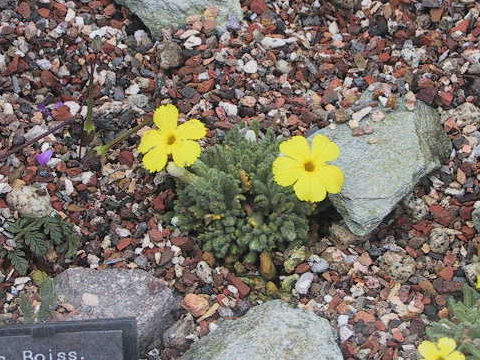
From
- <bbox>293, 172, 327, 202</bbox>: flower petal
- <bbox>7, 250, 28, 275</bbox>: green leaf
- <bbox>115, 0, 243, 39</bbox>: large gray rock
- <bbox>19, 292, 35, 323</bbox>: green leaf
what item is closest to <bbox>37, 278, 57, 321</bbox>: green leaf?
<bbox>19, 292, 35, 323</bbox>: green leaf

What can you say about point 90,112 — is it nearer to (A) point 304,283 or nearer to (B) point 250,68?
(B) point 250,68

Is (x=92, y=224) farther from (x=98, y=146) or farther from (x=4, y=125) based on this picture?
(x=4, y=125)

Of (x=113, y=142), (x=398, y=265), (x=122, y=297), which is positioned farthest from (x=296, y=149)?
(x=122, y=297)

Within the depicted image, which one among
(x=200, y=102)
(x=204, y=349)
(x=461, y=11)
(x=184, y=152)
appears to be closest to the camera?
(x=204, y=349)

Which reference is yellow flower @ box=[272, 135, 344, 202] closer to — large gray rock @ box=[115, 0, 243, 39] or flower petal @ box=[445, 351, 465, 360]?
flower petal @ box=[445, 351, 465, 360]

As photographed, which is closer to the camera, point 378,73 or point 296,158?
point 296,158

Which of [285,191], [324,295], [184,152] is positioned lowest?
[324,295]

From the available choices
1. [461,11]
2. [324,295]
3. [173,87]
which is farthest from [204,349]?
[461,11]
